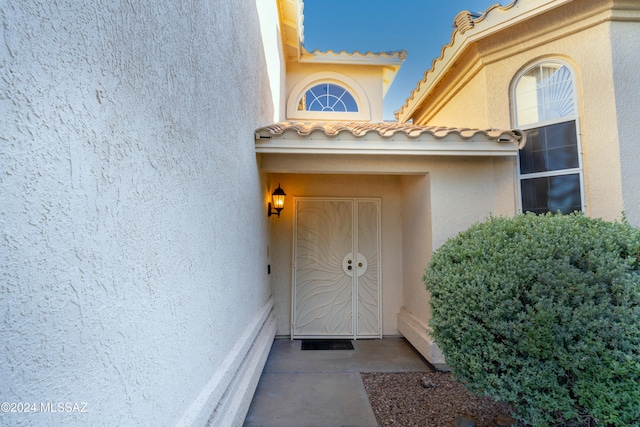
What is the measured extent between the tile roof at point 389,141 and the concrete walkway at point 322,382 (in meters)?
4.53

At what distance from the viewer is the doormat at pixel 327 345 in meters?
7.37

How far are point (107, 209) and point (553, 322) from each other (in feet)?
14.6

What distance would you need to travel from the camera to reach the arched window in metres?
6.52

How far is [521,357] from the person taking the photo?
3.59 meters

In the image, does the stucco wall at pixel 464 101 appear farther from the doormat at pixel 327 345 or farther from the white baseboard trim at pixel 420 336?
the doormat at pixel 327 345

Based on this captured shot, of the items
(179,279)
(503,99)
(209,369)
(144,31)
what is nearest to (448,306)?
(209,369)

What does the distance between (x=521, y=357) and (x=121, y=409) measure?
4111 mm

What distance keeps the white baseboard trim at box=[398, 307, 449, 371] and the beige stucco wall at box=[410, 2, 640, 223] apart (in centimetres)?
428

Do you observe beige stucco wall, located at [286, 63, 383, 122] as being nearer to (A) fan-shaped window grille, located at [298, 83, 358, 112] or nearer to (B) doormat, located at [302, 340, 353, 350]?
(A) fan-shaped window grille, located at [298, 83, 358, 112]

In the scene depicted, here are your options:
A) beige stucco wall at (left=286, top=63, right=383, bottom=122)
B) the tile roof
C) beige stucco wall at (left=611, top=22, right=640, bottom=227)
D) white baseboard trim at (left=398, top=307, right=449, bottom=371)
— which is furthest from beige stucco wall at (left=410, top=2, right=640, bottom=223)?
beige stucco wall at (left=286, top=63, right=383, bottom=122)

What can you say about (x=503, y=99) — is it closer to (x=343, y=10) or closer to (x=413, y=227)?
(x=413, y=227)

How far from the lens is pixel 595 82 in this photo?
627cm

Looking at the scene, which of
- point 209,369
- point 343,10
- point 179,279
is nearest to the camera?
point 179,279

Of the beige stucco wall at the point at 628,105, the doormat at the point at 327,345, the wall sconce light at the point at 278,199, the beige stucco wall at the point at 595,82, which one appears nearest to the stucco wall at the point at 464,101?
the beige stucco wall at the point at 595,82
